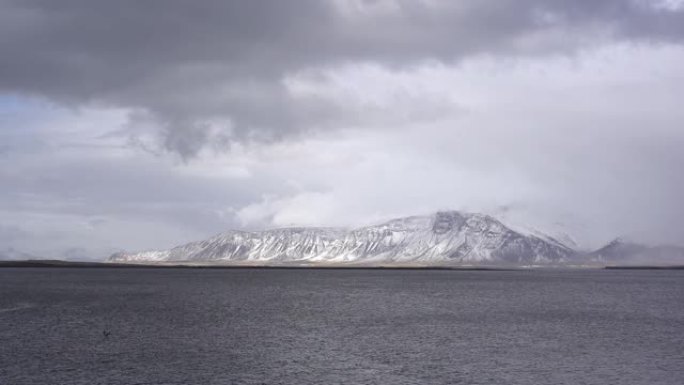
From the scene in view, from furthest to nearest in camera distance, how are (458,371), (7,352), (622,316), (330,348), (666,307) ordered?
(666,307) < (622,316) < (330,348) < (7,352) < (458,371)

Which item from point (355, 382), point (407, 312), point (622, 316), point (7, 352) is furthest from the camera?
point (407, 312)

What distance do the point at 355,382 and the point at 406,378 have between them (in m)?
5.10

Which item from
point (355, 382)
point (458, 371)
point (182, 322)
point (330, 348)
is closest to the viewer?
point (355, 382)

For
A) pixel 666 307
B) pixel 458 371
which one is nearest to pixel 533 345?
pixel 458 371

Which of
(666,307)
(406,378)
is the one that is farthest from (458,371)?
(666,307)

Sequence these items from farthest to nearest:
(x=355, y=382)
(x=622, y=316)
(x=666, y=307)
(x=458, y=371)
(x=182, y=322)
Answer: (x=666, y=307) < (x=622, y=316) < (x=182, y=322) < (x=458, y=371) < (x=355, y=382)

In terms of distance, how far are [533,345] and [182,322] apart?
5467 centimetres

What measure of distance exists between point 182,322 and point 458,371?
57.8 metres

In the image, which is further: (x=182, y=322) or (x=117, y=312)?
(x=117, y=312)

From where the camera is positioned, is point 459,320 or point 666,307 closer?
point 459,320

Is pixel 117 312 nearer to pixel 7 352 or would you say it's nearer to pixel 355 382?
pixel 7 352

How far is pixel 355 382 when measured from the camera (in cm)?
6594

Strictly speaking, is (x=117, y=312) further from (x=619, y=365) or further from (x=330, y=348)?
(x=619, y=365)

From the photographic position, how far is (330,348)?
87.3 meters
